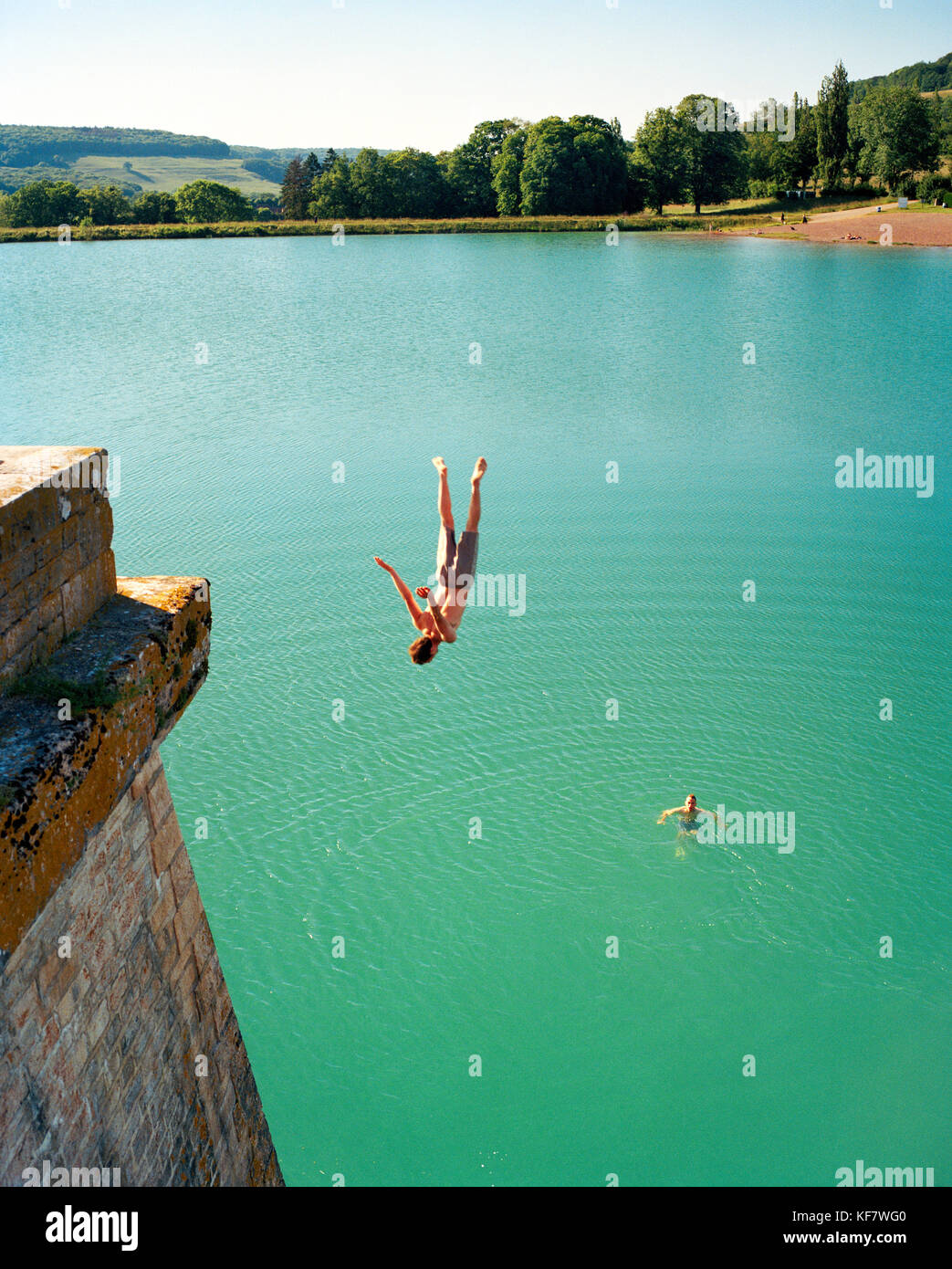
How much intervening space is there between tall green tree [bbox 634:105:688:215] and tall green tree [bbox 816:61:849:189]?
38.0 feet

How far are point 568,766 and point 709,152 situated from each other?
84721 millimetres

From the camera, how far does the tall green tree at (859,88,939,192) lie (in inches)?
3201

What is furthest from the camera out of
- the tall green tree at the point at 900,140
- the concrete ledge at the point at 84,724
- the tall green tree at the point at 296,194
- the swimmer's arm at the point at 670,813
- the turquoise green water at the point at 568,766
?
the tall green tree at the point at 296,194

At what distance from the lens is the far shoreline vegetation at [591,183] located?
277 ft

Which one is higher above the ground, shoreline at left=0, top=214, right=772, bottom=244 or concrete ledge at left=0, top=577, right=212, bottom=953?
shoreline at left=0, top=214, right=772, bottom=244

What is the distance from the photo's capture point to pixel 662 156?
86.5 meters

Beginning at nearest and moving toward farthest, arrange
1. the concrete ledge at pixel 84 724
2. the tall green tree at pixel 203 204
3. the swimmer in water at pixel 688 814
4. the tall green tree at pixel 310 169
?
the concrete ledge at pixel 84 724, the swimmer in water at pixel 688 814, the tall green tree at pixel 203 204, the tall green tree at pixel 310 169

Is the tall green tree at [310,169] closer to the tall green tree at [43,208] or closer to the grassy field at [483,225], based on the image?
the grassy field at [483,225]

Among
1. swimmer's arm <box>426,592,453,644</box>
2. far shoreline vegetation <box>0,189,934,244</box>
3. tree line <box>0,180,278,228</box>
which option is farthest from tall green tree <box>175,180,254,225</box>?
swimmer's arm <box>426,592,453,644</box>

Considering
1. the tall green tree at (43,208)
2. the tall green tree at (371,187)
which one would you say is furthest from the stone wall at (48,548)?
the tall green tree at (43,208)

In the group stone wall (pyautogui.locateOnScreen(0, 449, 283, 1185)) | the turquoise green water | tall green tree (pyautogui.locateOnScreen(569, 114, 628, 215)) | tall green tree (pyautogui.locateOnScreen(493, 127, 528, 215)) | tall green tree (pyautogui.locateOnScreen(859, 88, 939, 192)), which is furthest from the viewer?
tall green tree (pyautogui.locateOnScreen(493, 127, 528, 215))

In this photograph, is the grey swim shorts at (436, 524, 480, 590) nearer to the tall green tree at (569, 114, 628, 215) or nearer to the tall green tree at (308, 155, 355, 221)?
the tall green tree at (569, 114, 628, 215)

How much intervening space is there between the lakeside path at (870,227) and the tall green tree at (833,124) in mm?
7072

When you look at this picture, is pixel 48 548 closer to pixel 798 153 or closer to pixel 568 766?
pixel 568 766
